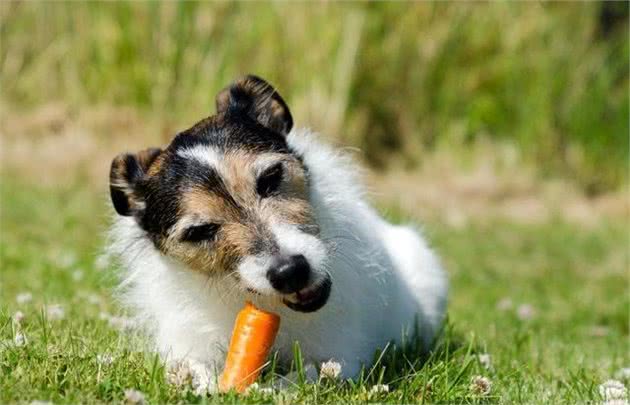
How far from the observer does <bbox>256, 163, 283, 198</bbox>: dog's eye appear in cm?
457

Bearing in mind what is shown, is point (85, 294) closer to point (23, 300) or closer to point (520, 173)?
point (23, 300)

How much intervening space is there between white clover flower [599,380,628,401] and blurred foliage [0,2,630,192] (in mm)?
8653

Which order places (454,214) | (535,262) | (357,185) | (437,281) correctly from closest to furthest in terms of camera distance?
1. (357,185)
2. (437,281)
3. (535,262)
4. (454,214)

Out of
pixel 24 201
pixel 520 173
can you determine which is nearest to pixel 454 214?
pixel 520 173

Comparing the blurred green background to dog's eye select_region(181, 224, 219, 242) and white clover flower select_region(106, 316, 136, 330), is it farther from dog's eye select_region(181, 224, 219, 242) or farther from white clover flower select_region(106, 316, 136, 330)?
dog's eye select_region(181, 224, 219, 242)

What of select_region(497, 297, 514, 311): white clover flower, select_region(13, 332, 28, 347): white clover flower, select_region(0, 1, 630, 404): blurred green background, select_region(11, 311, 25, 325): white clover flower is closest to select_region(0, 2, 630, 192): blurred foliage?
select_region(0, 1, 630, 404): blurred green background

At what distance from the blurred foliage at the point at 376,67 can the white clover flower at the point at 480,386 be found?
8.76m

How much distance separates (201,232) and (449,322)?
2.41 meters

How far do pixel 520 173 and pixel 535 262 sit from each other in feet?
11.9

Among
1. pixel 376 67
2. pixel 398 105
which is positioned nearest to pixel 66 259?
pixel 376 67

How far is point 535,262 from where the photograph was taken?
1063 cm

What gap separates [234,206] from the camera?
14.7 feet

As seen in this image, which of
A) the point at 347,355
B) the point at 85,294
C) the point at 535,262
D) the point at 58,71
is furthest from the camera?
the point at 58,71

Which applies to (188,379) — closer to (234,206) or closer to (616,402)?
(234,206)
